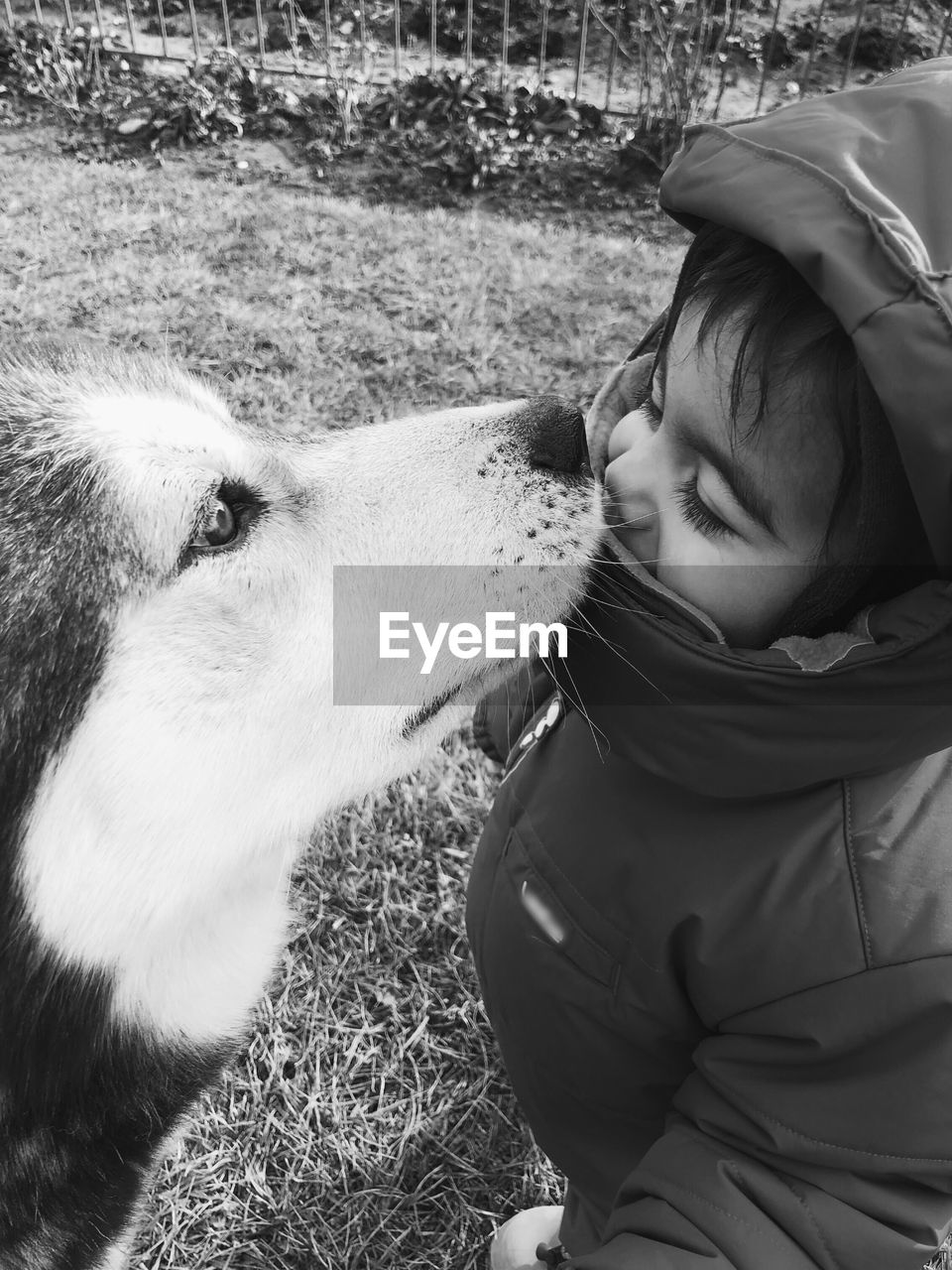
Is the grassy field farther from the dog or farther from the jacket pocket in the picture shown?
the jacket pocket

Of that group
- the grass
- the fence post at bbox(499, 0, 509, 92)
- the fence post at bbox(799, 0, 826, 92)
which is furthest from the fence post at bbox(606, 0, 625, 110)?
the grass

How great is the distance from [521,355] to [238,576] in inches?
138

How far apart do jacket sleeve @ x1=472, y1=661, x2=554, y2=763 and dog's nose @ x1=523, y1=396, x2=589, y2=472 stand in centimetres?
37

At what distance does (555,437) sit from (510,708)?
763 mm

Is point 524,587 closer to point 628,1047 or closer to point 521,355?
point 628,1047

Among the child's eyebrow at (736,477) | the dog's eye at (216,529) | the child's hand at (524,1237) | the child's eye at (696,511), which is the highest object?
the child's eyebrow at (736,477)

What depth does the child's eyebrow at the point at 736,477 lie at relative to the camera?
1.26m

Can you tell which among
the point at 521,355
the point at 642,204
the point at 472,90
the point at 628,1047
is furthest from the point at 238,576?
the point at 472,90

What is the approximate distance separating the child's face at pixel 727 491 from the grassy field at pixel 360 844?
1.53 m

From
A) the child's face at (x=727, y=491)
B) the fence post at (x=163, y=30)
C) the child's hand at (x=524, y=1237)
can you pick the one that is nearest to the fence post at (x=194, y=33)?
the fence post at (x=163, y=30)

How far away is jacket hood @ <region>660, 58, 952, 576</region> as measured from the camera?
94 centimetres

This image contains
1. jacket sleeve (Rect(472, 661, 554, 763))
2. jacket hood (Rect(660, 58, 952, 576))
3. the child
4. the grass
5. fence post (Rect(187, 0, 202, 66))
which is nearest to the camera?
jacket hood (Rect(660, 58, 952, 576))

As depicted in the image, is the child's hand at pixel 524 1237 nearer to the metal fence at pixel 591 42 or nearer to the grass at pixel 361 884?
the grass at pixel 361 884

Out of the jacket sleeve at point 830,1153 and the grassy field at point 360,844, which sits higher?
the jacket sleeve at point 830,1153
